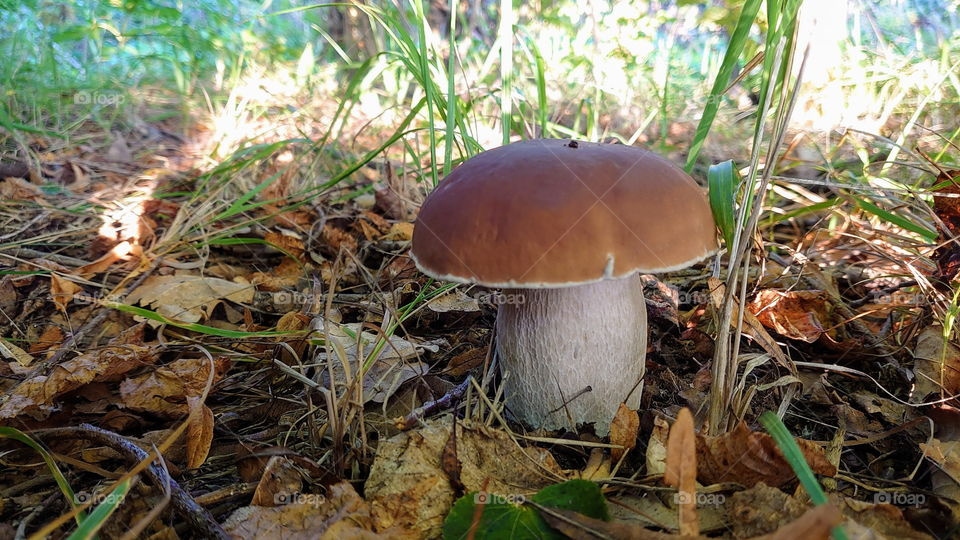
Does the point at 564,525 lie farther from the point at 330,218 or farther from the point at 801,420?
the point at 330,218

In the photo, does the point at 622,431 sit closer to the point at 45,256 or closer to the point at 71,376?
the point at 71,376

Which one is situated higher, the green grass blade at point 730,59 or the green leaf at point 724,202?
the green grass blade at point 730,59

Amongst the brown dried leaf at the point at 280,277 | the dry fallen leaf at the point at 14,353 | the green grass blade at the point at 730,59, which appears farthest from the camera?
the brown dried leaf at the point at 280,277

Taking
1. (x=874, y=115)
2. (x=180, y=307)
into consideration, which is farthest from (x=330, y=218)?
(x=874, y=115)

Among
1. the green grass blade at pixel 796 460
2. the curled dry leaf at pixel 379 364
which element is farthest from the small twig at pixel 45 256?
the green grass blade at pixel 796 460

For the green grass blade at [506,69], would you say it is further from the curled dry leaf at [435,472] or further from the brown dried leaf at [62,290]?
the brown dried leaf at [62,290]
